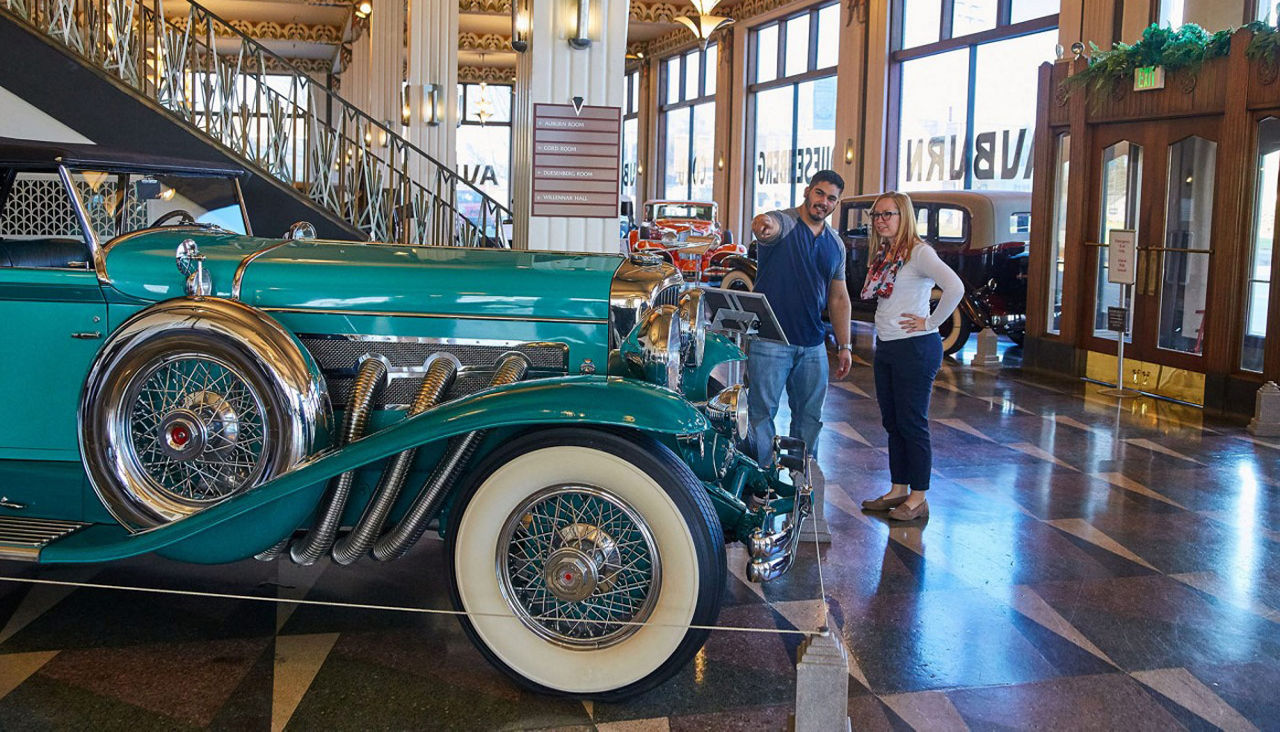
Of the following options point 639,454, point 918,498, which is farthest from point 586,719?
point 918,498

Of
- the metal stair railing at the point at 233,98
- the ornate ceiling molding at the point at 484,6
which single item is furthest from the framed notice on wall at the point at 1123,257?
the ornate ceiling molding at the point at 484,6

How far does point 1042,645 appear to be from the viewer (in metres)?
3.59

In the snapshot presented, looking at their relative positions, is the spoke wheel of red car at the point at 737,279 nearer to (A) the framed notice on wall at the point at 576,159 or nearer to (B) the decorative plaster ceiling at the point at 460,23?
(A) the framed notice on wall at the point at 576,159

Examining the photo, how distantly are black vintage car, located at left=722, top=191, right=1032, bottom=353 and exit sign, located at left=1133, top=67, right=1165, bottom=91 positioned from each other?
257 centimetres

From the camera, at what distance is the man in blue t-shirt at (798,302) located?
15.9ft

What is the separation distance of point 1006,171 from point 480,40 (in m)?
15.2

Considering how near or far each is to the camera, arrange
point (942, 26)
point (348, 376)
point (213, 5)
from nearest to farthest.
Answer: point (348, 376) < point (942, 26) < point (213, 5)

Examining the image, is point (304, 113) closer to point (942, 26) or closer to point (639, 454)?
point (639, 454)

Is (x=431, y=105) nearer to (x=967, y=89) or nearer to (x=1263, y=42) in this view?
(x=967, y=89)

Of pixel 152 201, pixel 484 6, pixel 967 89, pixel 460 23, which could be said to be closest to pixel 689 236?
pixel 967 89

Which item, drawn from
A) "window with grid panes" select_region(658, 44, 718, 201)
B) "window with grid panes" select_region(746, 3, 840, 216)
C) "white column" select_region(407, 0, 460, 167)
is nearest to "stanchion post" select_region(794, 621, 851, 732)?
"white column" select_region(407, 0, 460, 167)

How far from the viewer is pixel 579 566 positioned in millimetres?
3037

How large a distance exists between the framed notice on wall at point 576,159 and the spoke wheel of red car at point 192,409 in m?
4.05

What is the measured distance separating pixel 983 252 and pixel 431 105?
6.93 metres
